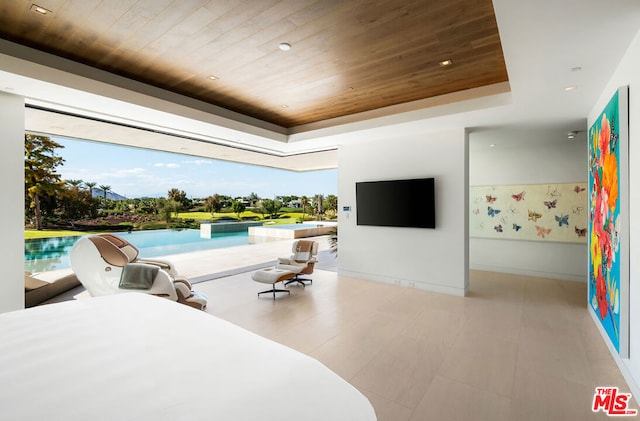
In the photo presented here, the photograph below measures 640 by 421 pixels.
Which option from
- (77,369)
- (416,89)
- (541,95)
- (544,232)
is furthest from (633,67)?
(544,232)

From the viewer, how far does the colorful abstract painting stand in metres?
2.50

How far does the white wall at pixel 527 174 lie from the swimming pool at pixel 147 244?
278 inches

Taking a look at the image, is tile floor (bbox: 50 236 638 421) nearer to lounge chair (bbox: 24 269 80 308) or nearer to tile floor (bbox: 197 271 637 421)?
tile floor (bbox: 197 271 637 421)

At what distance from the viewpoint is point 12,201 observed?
11.4 ft

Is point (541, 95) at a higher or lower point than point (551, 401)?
higher

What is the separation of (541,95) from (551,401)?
3.03m

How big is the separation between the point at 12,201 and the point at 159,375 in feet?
12.2

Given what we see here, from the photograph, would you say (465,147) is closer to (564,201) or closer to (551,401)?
(564,201)

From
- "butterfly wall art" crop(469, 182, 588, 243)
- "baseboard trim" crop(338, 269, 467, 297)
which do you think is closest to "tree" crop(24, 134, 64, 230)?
"baseboard trim" crop(338, 269, 467, 297)

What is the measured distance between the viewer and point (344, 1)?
2322 mm

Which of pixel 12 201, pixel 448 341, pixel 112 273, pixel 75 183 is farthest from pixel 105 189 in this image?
pixel 448 341

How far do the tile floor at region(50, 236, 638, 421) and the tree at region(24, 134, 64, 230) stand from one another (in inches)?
114

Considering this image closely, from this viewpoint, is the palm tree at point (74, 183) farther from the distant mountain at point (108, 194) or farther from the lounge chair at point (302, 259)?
the lounge chair at point (302, 259)

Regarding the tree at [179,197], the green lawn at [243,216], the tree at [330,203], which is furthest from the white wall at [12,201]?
the tree at [330,203]
